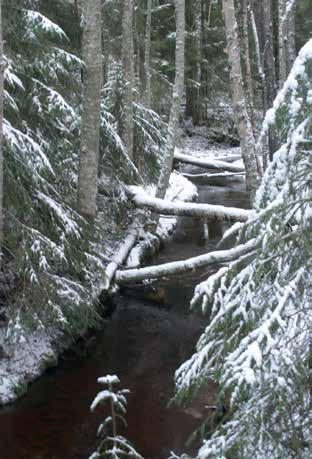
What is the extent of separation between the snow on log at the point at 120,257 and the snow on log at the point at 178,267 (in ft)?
0.58

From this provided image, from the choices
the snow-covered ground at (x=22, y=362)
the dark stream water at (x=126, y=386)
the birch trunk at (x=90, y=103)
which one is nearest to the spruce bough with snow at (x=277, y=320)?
the dark stream water at (x=126, y=386)

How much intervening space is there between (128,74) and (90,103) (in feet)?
9.89

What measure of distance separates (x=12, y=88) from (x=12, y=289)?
285 centimetres

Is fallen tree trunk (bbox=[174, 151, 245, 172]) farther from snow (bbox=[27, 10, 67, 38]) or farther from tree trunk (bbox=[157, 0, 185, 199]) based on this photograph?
snow (bbox=[27, 10, 67, 38])

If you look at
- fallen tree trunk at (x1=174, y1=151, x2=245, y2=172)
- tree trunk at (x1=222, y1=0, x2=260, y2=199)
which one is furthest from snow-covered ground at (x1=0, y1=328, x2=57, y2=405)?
fallen tree trunk at (x1=174, y1=151, x2=245, y2=172)

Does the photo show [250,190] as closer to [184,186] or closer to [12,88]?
[12,88]

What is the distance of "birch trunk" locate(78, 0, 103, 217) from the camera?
8.37 meters

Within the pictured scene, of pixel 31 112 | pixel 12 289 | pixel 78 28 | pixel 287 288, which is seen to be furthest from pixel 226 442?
pixel 78 28

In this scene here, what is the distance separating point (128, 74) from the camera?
11.2 meters

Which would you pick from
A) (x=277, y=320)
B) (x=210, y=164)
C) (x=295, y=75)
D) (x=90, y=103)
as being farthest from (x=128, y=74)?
(x=277, y=320)

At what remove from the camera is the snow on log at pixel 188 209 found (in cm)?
874

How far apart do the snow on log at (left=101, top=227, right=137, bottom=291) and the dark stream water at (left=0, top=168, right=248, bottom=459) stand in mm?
582

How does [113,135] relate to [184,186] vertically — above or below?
above

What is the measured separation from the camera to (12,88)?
25.9ft
